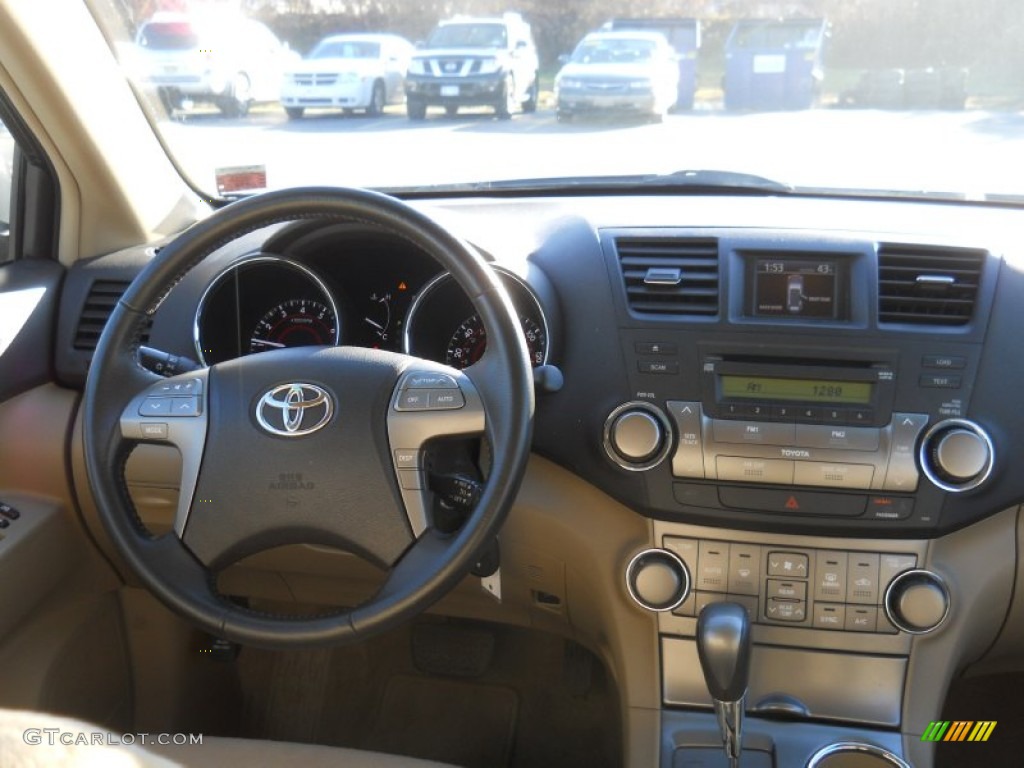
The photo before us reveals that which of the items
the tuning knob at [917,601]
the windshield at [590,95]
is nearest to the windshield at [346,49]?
the windshield at [590,95]

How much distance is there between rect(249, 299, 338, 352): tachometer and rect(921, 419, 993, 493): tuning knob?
126 centimetres

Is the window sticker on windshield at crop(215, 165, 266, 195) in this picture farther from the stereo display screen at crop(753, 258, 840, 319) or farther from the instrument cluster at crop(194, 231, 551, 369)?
the stereo display screen at crop(753, 258, 840, 319)

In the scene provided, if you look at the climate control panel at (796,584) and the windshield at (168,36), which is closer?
the climate control panel at (796,584)

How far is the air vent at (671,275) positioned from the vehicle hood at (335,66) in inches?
33.3

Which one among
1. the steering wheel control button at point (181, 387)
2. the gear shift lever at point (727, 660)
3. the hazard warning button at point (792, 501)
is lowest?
the gear shift lever at point (727, 660)

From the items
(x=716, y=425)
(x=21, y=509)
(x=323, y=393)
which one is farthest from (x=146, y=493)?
(x=716, y=425)

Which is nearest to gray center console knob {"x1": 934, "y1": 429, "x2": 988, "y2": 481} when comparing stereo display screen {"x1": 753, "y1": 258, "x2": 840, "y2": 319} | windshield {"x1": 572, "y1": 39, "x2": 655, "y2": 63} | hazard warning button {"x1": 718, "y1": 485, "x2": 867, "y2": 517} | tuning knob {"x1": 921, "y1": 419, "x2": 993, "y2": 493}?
tuning knob {"x1": 921, "y1": 419, "x2": 993, "y2": 493}

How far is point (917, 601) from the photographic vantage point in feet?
6.83

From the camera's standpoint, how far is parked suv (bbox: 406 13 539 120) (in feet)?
8.31

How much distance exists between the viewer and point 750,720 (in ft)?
7.20

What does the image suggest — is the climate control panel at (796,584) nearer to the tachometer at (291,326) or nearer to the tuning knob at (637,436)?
the tuning knob at (637,436)

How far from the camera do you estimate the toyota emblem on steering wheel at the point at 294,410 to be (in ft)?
5.96

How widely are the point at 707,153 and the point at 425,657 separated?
1.55 metres

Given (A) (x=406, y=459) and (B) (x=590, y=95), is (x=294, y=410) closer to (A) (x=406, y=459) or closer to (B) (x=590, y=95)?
(A) (x=406, y=459)
